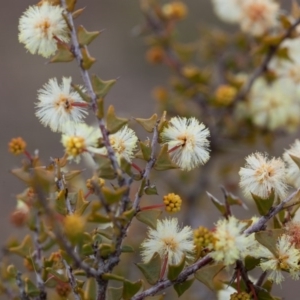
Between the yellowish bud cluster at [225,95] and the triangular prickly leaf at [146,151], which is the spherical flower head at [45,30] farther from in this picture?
the yellowish bud cluster at [225,95]

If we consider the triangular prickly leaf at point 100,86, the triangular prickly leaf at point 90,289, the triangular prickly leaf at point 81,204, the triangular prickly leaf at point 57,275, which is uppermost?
the triangular prickly leaf at point 100,86

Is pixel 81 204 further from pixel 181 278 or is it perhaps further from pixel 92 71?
pixel 92 71

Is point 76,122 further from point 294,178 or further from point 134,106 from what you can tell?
point 134,106

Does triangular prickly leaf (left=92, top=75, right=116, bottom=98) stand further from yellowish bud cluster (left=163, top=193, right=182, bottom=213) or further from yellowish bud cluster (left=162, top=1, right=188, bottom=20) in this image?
yellowish bud cluster (left=162, top=1, right=188, bottom=20)

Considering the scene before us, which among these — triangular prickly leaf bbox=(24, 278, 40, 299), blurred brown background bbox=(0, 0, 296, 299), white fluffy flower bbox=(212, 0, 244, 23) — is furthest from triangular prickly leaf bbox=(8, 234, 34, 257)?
blurred brown background bbox=(0, 0, 296, 299)

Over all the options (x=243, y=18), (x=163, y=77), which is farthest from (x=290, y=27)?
(x=163, y=77)

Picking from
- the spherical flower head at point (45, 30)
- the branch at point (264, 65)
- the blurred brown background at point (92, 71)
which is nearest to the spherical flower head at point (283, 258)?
the spherical flower head at point (45, 30)
